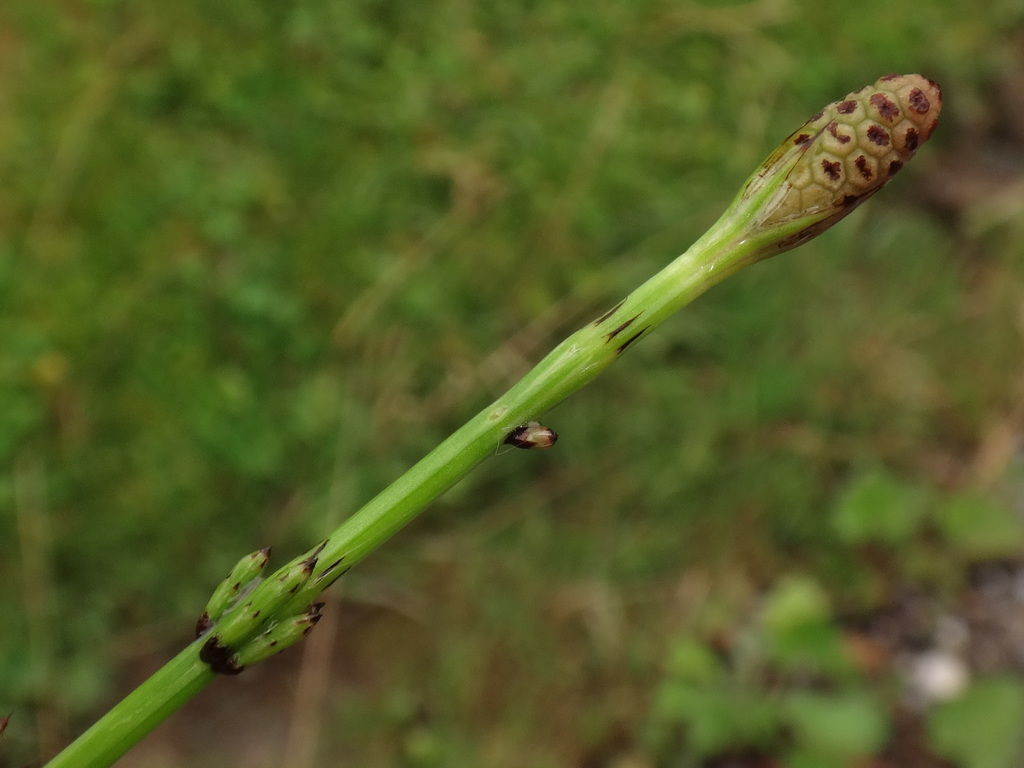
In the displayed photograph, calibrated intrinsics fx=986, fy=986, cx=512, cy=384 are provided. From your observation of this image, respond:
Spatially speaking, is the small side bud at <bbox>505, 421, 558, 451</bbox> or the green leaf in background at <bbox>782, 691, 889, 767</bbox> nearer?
the small side bud at <bbox>505, 421, 558, 451</bbox>

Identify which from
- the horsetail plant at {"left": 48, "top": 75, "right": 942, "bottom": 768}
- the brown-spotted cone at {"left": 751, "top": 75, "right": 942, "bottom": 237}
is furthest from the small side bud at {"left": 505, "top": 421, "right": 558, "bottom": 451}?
the brown-spotted cone at {"left": 751, "top": 75, "right": 942, "bottom": 237}

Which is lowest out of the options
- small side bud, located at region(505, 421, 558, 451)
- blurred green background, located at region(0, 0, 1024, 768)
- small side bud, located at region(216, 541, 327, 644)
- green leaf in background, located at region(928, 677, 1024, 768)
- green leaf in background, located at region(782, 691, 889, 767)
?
green leaf in background, located at region(928, 677, 1024, 768)

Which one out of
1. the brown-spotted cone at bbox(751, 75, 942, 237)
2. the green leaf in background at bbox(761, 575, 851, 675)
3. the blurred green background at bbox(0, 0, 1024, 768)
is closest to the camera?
the brown-spotted cone at bbox(751, 75, 942, 237)

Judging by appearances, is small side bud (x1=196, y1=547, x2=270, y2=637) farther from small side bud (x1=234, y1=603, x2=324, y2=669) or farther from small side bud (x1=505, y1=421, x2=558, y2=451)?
small side bud (x1=505, y1=421, x2=558, y2=451)

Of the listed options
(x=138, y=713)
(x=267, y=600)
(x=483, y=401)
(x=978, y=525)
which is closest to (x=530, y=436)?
(x=267, y=600)

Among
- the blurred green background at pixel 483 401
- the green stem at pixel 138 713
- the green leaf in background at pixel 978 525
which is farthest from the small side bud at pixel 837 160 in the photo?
the green leaf in background at pixel 978 525

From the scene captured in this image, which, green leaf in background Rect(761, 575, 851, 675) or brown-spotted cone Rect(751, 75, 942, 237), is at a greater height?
brown-spotted cone Rect(751, 75, 942, 237)
